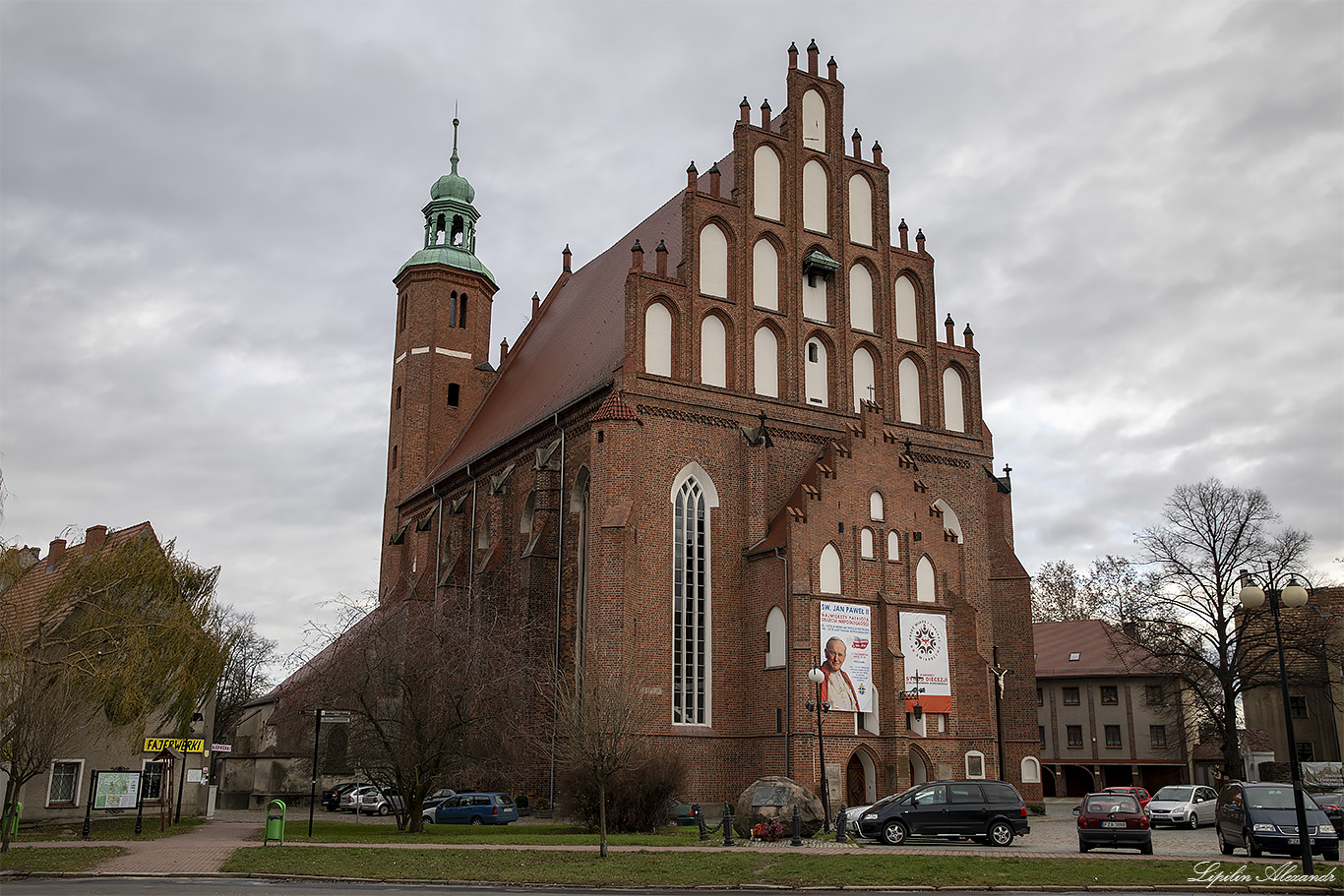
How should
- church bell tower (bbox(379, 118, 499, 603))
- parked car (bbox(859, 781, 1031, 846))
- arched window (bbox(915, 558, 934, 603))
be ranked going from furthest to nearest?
1. church bell tower (bbox(379, 118, 499, 603))
2. arched window (bbox(915, 558, 934, 603))
3. parked car (bbox(859, 781, 1031, 846))

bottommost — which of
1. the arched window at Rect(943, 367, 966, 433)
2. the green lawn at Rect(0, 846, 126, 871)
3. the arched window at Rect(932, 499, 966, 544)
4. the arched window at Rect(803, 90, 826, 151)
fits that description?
the green lawn at Rect(0, 846, 126, 871)

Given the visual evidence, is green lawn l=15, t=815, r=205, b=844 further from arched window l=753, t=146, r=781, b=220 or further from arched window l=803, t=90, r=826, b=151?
arched window l=803, t=90, r=826, b=151

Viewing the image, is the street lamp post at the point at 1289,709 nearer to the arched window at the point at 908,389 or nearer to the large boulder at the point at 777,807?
the large boulder at the point at 777,807

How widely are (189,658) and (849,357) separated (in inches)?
832

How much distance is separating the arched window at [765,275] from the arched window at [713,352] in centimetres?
157

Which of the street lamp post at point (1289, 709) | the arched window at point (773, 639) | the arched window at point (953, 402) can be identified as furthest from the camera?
the arched window at point (953, 402)

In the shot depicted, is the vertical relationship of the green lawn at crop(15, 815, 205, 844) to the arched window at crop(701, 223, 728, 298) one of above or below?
below

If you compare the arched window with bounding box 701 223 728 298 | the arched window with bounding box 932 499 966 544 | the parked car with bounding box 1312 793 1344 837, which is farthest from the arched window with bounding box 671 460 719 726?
the parked car with bounding box 1312 793 1344 837

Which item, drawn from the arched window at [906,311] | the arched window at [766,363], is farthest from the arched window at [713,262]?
the arched window at [906,311]

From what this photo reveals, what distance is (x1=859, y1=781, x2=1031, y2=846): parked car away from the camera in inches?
909

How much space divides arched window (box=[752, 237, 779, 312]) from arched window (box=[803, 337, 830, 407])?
1840mm

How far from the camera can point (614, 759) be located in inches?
966

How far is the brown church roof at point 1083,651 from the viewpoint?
5378cm

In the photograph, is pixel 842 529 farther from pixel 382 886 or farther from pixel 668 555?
pixel 382 886
